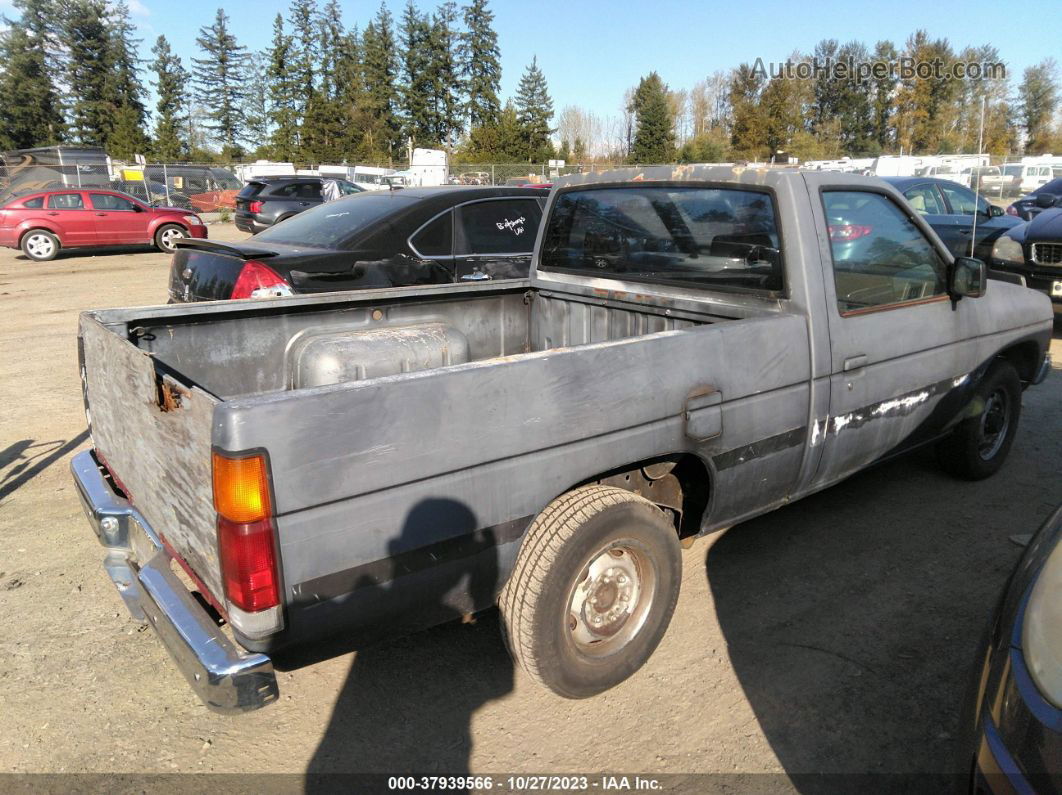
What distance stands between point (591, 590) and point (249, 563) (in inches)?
49.0

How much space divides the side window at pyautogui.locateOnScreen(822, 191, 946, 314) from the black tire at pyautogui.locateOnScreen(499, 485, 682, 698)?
4.63 ft

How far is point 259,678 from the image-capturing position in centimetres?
205

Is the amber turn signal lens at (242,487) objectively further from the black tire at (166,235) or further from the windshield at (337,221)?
the black tire at (166,235)

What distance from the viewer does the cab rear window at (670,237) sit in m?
3.32

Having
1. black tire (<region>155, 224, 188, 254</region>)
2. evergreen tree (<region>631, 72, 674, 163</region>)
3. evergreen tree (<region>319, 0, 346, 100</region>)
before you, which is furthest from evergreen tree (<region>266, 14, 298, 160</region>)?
black tire (<region>155, 224, 188, 254</region>)

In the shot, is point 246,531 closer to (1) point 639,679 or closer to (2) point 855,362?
(1) point 639,679

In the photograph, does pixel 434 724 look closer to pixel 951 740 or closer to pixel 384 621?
pixel 384 621

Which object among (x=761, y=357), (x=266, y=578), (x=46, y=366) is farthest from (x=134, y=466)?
(x=46, y=366)

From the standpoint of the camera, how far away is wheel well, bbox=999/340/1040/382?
179 inches

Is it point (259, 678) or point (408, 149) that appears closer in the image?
point (259, 678)

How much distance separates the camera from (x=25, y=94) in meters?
55.8

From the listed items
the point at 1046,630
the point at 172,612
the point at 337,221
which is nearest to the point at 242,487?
the point at 172,612

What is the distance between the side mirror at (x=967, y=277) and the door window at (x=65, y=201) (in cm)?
1850

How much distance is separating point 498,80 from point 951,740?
76.6m
